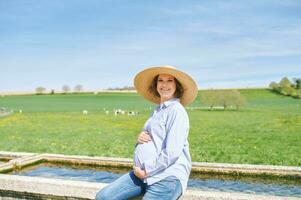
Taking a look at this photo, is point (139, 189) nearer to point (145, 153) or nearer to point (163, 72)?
point (145, 153)

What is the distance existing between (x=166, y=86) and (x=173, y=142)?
0.82 metres

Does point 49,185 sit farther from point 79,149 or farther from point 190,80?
point 79,149

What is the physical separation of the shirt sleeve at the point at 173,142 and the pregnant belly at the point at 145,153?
0.40 feet

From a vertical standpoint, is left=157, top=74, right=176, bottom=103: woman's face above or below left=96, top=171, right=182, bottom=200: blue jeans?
above

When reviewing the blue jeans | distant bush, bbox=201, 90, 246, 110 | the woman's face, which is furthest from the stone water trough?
distant bush, bbox=201, 90, 246, 110

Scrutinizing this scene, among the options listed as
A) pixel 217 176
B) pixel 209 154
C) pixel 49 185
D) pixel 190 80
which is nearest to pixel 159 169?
pixel 190 80

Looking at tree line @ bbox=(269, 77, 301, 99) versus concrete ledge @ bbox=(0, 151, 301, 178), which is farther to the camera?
tree line @ bbox=(269, 77, 301, 99)

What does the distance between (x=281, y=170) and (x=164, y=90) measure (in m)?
3.62

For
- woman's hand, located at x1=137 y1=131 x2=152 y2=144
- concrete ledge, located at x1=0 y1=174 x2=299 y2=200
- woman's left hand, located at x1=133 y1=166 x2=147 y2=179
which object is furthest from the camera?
→ concrete ledge, located at x1=0 y1=174 x2=299 y2=200

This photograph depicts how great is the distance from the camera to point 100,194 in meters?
4.56

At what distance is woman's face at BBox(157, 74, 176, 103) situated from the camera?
476 centimetres

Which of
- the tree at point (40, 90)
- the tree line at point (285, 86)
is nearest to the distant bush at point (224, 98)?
the tree line at point (285, 86)

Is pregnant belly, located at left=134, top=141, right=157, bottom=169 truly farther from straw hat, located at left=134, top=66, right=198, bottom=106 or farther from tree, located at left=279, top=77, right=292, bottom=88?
tree, located at left=279, top=77, right=292, bottom=88

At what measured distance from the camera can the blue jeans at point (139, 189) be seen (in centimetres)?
428
